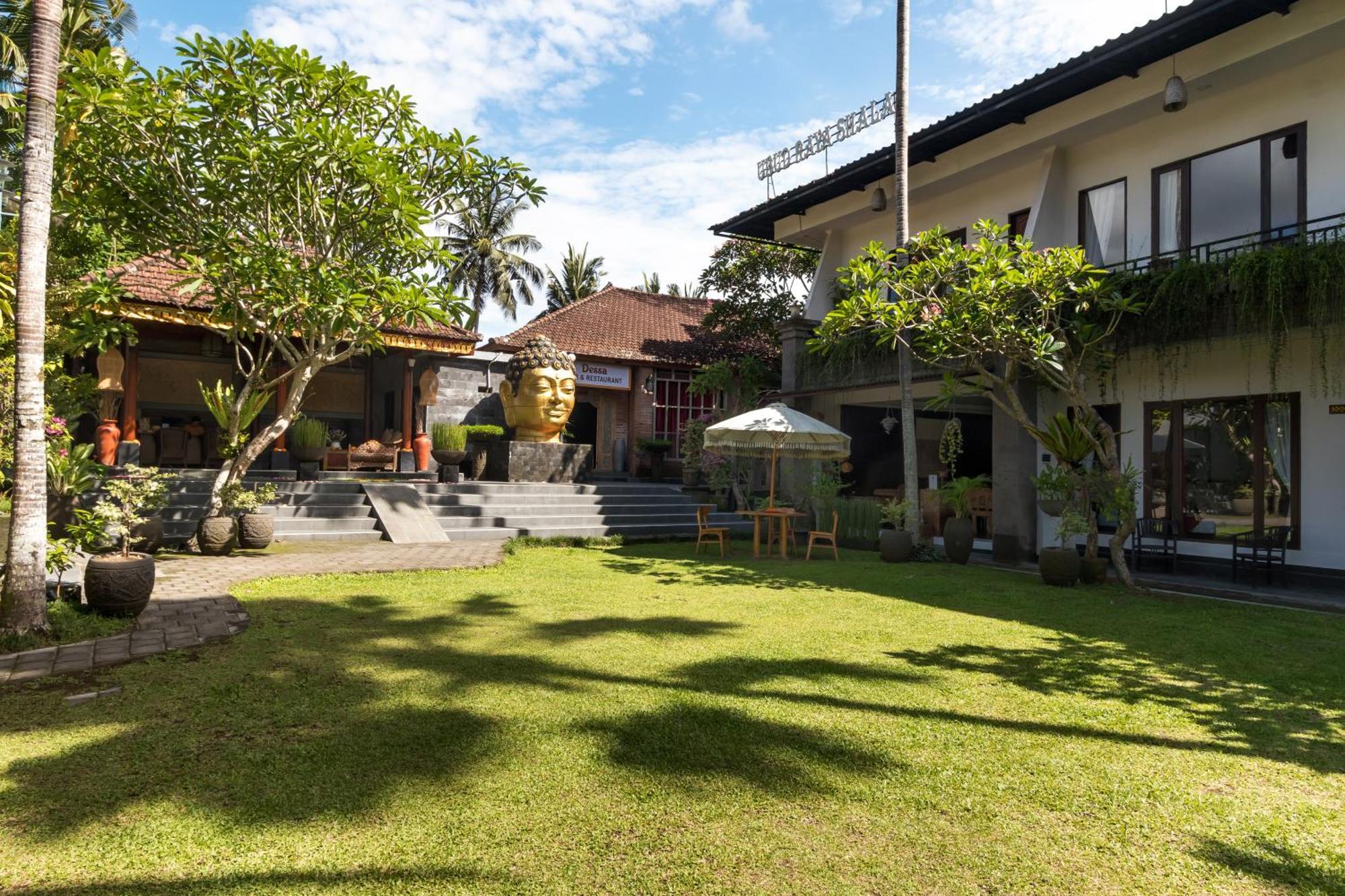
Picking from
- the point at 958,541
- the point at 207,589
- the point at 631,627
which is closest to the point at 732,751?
the point at 631,627

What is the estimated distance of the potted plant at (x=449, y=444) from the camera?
1516 centimetres

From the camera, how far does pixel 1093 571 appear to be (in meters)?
9.41

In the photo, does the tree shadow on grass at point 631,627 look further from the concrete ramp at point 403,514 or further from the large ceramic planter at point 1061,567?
the concrete ramp at point 403,514

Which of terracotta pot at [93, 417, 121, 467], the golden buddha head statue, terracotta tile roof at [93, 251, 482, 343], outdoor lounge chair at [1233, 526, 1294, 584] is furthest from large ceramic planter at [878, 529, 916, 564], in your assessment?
terracotta pot at [93, 417, 121, 467]

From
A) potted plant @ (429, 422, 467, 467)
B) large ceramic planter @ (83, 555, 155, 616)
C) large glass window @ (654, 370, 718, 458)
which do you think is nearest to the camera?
large ceramic planter @ (83, 555, 155, 616)

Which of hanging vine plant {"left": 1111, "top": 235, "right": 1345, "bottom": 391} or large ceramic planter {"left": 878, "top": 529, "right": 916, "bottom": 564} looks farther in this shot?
large ceramic planter {"left": 878, "top": 529, "right": 916, "bottom": 564}

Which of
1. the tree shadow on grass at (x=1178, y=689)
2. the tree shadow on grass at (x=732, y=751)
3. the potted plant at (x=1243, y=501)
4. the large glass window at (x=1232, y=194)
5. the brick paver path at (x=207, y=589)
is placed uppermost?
the large glass window at (x=1232, y=194)

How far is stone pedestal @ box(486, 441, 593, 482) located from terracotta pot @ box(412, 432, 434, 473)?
1.91m

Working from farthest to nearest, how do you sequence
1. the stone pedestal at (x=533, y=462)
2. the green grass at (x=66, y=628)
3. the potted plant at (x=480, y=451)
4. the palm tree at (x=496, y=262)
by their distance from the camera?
the palm tree at (x=496, y=262), the potted plant at (x=480, y=451), the stone pedestal at (x=533, y=462), the green grass at (x=66, y=628)

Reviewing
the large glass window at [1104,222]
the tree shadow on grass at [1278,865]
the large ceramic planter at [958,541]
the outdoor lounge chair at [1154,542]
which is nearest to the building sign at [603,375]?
the large ceramic planter at [958,541]

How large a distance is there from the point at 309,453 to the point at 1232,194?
52.3 feet

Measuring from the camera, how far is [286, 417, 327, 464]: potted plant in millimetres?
14711

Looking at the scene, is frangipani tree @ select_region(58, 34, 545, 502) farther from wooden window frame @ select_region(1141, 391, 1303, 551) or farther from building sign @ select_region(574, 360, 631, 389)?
building sign @ select_region(574, 360, 631, 389)

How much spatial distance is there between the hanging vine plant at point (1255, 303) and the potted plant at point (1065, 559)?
298cm
